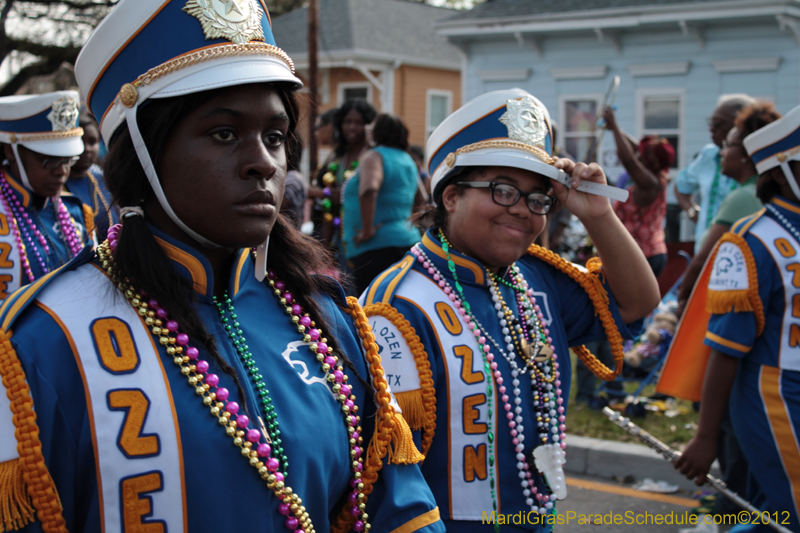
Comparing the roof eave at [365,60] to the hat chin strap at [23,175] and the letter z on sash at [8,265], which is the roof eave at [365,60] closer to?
the hat chin strap at [23,175]

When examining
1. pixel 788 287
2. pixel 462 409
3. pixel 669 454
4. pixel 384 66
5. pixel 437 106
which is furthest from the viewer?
pixel 437 106

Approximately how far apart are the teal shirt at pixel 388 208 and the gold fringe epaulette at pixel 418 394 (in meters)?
4.23

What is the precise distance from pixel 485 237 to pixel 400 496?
3.79 feet

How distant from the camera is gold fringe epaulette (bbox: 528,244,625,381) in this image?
111 inches

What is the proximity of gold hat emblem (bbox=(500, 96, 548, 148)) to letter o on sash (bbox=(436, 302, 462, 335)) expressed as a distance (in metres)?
0.62

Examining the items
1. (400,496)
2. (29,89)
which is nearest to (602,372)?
(400,496)

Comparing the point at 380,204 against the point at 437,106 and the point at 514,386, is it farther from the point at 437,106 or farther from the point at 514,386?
the point at 437,106

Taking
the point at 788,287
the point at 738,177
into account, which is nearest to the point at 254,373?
the point at 788,287

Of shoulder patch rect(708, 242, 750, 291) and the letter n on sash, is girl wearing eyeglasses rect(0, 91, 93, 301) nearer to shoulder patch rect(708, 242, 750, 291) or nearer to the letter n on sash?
the letter n on sash

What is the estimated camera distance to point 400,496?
172cm

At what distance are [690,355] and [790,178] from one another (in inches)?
37.9

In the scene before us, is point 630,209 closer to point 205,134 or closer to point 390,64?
point 205,134

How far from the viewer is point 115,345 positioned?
1.43 m

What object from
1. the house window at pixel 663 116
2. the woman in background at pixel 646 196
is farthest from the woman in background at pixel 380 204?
the house window at pixel 663 116
